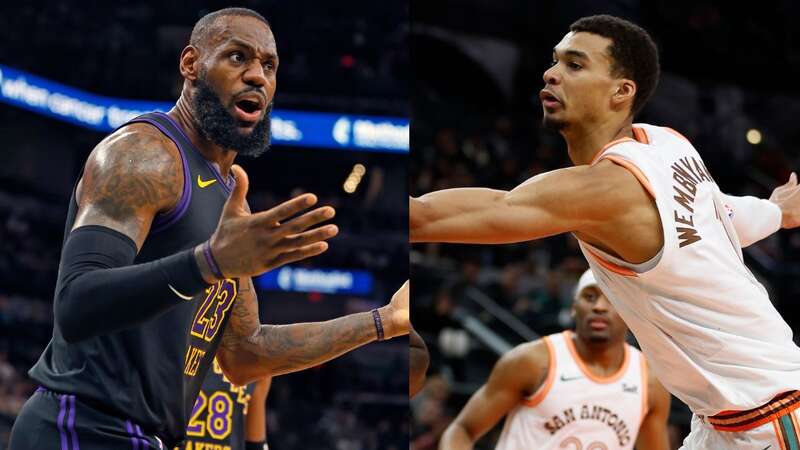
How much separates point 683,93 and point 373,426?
248 inches

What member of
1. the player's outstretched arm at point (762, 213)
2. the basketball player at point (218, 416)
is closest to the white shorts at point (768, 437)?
the player's outstretched arm at point (762, 213)

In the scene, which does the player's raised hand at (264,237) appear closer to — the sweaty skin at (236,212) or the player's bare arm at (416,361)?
the sweaty skin at (236,212)

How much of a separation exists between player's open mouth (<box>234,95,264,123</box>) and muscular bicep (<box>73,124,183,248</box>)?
308mm

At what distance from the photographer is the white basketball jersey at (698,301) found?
10.0ft

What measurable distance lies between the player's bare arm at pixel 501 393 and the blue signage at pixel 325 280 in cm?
1047

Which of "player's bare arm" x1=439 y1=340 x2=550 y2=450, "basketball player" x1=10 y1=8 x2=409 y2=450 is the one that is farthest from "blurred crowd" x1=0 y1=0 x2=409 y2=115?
"basketball player" x1=10 y1=8 x2=409 y2=450

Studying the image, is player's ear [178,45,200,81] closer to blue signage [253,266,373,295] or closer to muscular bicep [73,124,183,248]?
muscular bicep [73,124,183,248]

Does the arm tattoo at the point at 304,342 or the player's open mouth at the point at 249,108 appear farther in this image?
the arm tattoo at the point at 304,342

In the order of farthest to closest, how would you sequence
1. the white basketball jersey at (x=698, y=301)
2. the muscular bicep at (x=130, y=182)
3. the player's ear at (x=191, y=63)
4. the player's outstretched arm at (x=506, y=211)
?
the player's ear at (x=191, y=63) < the white basketball jersey at (x=698, y=301) < the player's outstretched arm at (x=506, y=211) < the muscular bicep at (x=130, y=182)

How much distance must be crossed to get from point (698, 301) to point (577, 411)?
6.74 feet

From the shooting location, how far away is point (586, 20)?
135 inches

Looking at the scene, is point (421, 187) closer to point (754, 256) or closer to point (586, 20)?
point (754, 256)

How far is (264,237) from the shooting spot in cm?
236

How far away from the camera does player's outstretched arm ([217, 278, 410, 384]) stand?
11.1 ft
